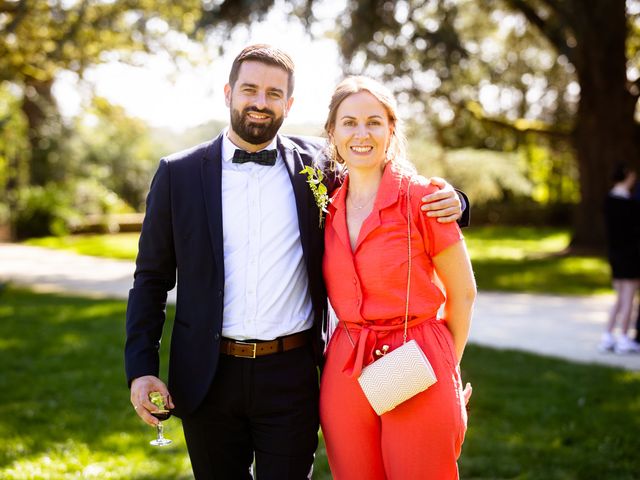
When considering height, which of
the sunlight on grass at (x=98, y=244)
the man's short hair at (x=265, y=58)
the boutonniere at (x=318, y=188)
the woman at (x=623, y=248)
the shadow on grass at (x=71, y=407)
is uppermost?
the man's short hair at (x=265, y=58)

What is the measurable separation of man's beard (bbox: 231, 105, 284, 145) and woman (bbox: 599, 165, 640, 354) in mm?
6530

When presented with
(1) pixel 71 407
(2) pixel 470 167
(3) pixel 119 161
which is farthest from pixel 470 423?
(3) pixel 119 161

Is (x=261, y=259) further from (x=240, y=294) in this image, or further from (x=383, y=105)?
(x=383, y=105)

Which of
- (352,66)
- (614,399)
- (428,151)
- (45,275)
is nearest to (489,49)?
(428,151)

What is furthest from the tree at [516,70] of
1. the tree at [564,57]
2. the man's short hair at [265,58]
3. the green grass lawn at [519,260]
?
the man's short hair at [265,58]

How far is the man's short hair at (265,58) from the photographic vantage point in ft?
10.3

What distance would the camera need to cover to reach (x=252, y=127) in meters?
3.15

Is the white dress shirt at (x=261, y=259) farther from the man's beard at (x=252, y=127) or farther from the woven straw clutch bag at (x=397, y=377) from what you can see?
the woven straw clutch bag at (x=397, y=377)

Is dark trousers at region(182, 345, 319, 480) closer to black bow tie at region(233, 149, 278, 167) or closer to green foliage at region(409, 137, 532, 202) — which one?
black bow tie at region(233, 149, 278, 167)

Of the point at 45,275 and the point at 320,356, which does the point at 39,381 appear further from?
the point at 45,275

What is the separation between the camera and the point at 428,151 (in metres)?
22.5

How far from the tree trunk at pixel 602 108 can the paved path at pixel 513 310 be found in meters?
5.68

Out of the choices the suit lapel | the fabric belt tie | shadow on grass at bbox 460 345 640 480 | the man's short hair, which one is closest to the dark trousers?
the fabric belt tie

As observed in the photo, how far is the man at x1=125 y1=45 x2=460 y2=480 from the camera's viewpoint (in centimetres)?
303
